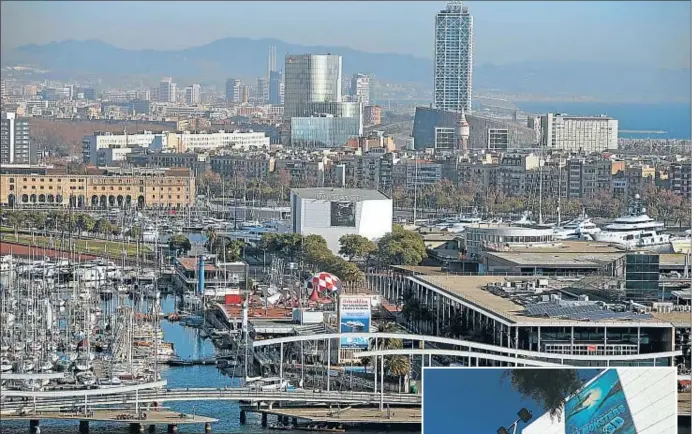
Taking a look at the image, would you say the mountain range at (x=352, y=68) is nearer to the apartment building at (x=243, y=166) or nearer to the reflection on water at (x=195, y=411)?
the apartment building at (x=243, y=166)

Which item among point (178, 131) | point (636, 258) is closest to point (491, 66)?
point (178, 131)

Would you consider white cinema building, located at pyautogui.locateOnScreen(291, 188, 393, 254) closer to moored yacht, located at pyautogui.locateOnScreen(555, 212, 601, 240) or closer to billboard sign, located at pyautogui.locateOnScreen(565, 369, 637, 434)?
moored yacht, located at pyautogui.locateOnScreen(555, 212, 601, 240)

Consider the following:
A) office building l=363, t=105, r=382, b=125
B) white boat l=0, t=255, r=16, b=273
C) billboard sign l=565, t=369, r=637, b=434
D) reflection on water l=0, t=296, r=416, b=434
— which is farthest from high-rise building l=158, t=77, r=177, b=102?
billboard sign l=565, t=369, r=637, b=434

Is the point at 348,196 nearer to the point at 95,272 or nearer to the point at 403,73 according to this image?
the point at 95,272

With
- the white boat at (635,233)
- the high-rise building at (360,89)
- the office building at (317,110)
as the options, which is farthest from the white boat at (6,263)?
the office building at (317,110)

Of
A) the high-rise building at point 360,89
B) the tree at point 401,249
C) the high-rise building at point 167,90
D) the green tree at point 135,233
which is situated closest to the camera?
the tree at point 401,249

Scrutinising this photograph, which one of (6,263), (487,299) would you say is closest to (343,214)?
(6,263)

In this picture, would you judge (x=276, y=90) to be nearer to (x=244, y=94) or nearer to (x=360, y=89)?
(x=244, y=94)
